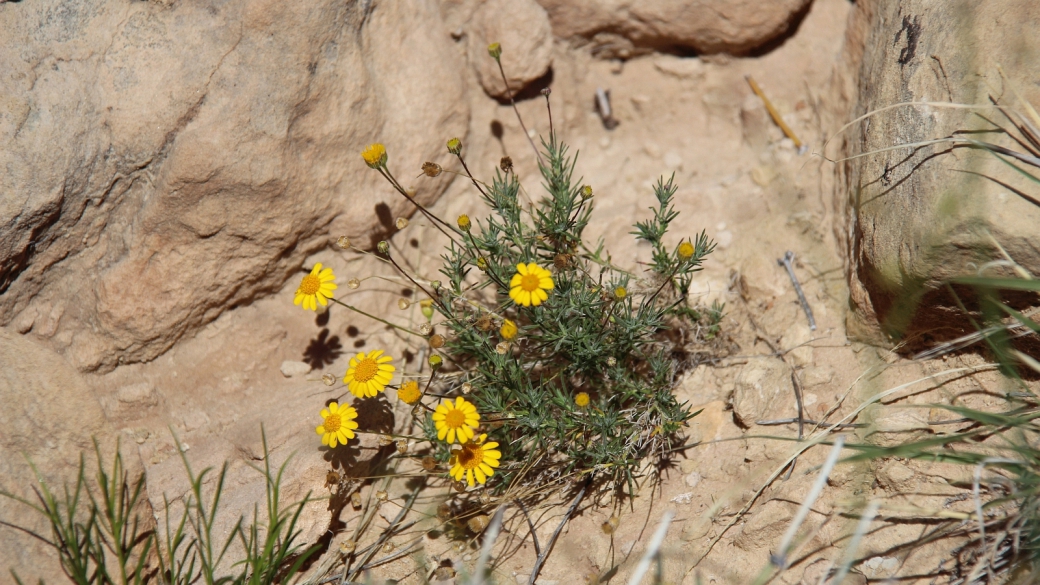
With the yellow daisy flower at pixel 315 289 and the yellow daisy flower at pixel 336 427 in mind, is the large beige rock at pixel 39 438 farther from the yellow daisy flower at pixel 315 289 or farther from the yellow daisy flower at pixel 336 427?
the yellow daisy flower at pixel 315 289

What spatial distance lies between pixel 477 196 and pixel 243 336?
1.43 meters

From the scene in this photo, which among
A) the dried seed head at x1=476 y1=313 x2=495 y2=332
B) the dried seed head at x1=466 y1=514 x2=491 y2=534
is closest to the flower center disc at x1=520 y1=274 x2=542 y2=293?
the dried seed head at x1=476 y1=313 x2=495 y2=332

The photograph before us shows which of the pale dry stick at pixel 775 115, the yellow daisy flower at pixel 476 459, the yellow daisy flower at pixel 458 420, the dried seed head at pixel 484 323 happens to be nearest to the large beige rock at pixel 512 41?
the pale dry stick at pixel 775 115

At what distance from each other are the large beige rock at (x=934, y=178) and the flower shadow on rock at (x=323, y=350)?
253 cm

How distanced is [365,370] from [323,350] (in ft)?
2.17

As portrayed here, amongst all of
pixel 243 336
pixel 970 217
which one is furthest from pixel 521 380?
pixel 970 217

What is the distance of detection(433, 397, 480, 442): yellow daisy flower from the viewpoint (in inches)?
114

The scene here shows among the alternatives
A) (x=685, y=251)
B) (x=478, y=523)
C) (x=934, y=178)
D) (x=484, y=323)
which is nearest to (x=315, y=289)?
(x=484, y=323)

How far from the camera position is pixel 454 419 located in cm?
290

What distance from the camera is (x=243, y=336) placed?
353 cm

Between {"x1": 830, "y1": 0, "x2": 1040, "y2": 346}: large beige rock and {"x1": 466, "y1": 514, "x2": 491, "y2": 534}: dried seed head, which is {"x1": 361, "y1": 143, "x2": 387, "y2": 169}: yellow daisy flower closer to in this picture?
{"x1": 466, "y1": 514, "x2": 491, "y2": 534}: dried seed head

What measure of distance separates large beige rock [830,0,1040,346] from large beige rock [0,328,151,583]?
135 inches

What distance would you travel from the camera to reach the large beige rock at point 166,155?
3090mm

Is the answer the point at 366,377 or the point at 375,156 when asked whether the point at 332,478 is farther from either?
the point at 375,156
